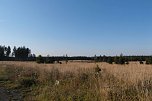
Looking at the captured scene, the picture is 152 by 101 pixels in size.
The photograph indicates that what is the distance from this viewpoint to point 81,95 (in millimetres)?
11773

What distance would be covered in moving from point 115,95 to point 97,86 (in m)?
1.97

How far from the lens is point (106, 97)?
961 cm

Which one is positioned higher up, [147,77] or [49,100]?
[147,77]

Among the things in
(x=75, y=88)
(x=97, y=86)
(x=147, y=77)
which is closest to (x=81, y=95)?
(x=97, y=86)

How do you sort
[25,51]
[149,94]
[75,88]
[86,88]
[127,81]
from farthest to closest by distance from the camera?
1. [25,51]
2. [75,88]
3. [86,88]
4. [127,81]
5. [149,94]

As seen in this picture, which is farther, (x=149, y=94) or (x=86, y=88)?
(x=86, y=88)

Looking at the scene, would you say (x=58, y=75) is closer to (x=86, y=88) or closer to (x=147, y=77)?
(x=86, y=88)

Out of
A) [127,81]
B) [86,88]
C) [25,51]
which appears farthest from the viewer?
[25,51]

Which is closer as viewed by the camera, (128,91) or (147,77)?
(128,91)

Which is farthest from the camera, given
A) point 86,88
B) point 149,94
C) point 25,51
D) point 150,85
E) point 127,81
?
point 25,51

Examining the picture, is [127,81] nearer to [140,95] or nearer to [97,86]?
[97,86]

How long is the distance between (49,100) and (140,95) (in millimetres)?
4439

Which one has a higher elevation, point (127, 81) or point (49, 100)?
point (127, 81)

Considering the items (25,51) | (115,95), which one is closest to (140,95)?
(115,95)
